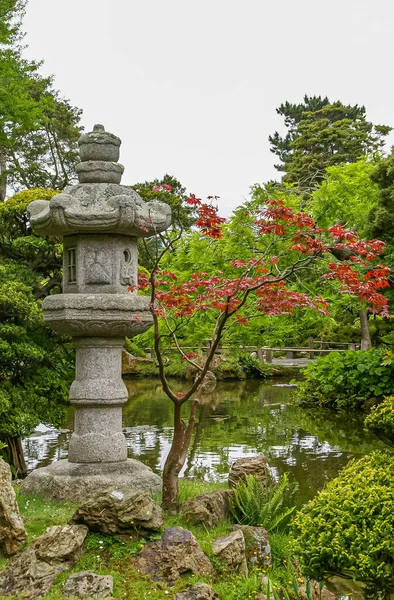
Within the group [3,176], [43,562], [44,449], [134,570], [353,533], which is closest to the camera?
[353,533]

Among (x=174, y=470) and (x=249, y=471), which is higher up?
(x=174, y=470)

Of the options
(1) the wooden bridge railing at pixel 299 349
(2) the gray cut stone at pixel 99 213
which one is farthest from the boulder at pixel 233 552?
(1) the wooden bridge railing at pixel 299 349

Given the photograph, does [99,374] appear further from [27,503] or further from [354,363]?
[354,363]

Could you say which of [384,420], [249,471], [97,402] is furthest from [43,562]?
[384,420]

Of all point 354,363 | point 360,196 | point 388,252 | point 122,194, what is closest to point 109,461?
point 122,194

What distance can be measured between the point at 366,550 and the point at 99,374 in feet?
12.3

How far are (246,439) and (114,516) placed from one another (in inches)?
334

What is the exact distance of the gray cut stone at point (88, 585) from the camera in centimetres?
466

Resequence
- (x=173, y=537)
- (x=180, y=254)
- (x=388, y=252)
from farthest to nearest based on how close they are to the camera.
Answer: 1. (x=180, y=254)
2. (x=388, y=252)
3. (x=173, y=537)

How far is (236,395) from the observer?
2186 centimetres

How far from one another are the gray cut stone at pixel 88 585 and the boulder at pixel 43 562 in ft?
0.54

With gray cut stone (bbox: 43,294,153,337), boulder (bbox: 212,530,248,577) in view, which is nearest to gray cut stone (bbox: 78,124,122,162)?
gray cut stone (bbox: 43,294,153,337)

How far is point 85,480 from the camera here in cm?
681

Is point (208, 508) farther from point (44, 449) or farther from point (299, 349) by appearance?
point (299, 349)
